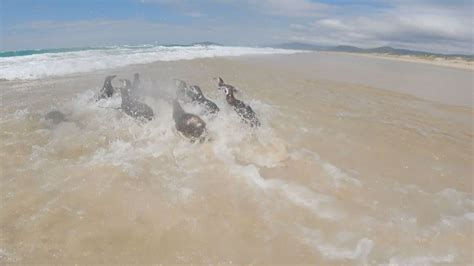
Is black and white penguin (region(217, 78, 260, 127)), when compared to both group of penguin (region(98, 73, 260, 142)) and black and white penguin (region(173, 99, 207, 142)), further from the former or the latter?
black and white penguin (region(173, 99, 207, 142))

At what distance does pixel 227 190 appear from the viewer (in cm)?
671

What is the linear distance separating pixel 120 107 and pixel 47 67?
1197cm

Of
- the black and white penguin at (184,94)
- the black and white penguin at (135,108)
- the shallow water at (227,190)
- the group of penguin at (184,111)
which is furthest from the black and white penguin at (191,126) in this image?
the black and white penguin at (184,94)

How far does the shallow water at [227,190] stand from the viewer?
5.30 meters

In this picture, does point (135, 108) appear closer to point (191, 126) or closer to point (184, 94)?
point (184, 94)

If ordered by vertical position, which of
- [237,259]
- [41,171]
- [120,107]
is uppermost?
[120,107]

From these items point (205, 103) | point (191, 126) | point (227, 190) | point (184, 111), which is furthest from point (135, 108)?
point (227, 190)

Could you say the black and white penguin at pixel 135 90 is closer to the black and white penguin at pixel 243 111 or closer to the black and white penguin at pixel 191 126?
the black and white penguin at pixel 191 126

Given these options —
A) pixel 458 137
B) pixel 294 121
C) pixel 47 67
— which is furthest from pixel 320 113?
pixel 47 67

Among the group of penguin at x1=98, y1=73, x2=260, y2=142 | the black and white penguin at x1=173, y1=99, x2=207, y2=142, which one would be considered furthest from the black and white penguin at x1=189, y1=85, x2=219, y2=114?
the black and white penguin at x1=173, y1=99, x2=207, y2=142

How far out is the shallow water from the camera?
5.30 meters

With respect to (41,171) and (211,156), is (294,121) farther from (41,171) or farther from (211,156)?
(41,171)

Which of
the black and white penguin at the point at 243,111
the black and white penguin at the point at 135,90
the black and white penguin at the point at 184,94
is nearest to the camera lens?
the black and white penguin at the point at 243,111

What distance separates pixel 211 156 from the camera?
7.90 m
